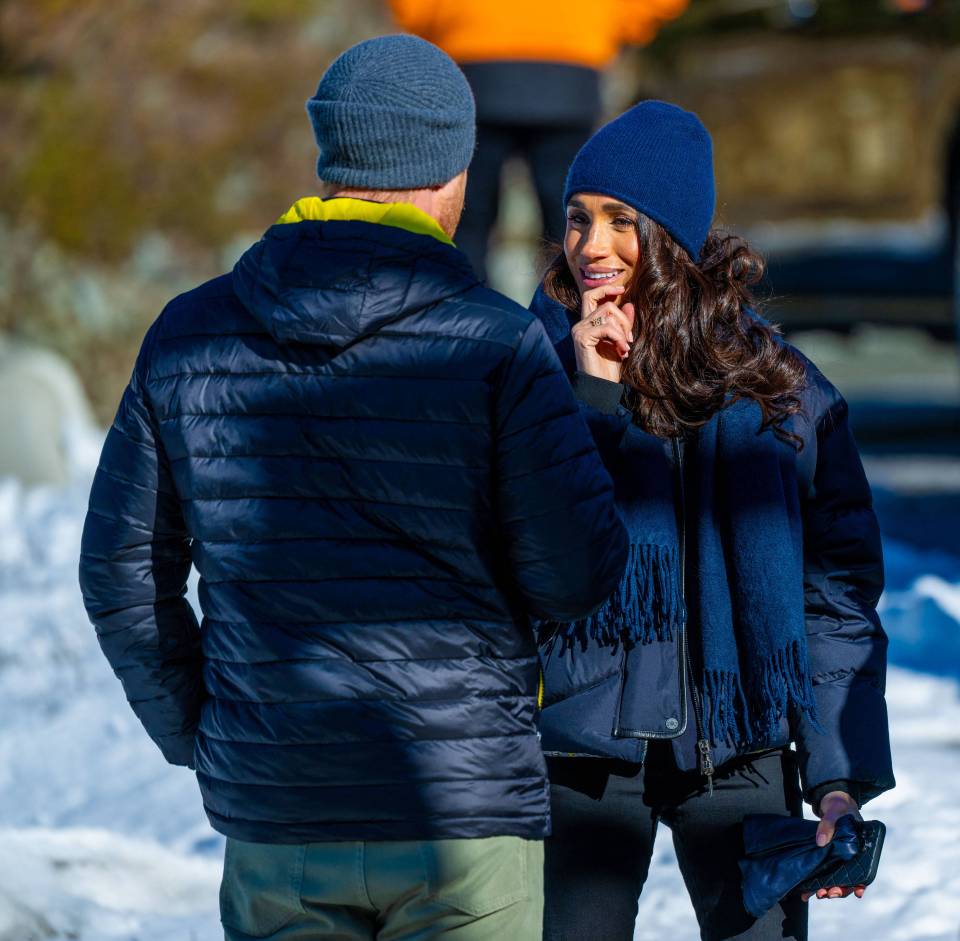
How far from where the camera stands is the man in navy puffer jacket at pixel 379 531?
192cm

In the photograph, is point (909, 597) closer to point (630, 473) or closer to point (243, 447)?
point (630, 473)

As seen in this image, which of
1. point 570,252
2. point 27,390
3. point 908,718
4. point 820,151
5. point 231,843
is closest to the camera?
point 231,843

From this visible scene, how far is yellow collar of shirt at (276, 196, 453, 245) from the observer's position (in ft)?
6.50

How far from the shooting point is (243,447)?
6.49 ft

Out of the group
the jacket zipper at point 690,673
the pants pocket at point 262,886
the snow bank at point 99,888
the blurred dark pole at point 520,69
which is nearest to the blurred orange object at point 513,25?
the blurred dark pole at point 520,69

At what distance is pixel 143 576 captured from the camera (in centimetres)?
213

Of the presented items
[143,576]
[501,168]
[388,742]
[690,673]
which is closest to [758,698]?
[690,673]

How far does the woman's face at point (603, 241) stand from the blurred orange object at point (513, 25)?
305 centimetres

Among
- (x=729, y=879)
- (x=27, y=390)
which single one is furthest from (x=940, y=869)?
(x=27, y=390)

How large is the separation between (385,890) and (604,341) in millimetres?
888

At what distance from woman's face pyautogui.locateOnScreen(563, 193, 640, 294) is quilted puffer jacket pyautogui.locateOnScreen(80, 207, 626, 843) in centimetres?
54

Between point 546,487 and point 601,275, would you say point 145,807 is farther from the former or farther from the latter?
point 546,487

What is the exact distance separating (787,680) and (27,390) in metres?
5.53

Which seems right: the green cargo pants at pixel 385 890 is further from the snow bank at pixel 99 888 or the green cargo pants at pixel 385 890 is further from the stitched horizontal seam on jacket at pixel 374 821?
the snow bank at pixel 99 888
